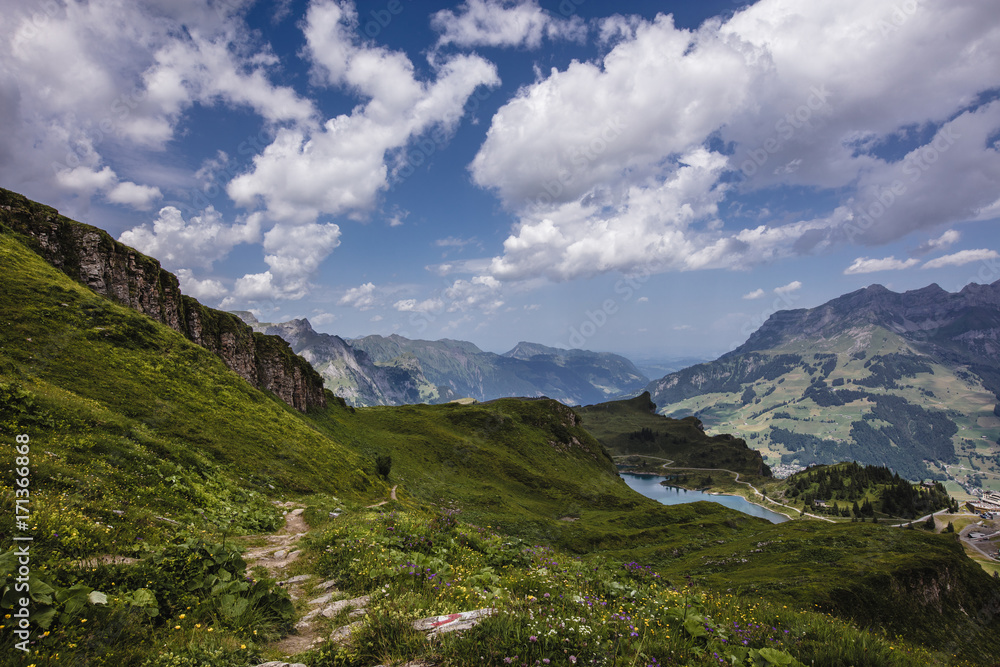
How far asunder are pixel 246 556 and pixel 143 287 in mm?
68977

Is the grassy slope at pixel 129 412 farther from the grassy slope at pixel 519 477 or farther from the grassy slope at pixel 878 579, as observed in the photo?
the grassy slope at pixel 878 579

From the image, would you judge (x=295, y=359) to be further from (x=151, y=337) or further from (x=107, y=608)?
(x=107, y=608)

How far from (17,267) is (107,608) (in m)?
56.7

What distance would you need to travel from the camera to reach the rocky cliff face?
5431cm

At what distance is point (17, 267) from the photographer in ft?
135

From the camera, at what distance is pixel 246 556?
47.0 feet

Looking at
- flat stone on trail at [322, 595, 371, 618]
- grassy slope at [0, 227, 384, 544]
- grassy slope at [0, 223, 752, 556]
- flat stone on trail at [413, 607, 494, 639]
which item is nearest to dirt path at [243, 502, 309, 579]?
grassy slope at [0, 223, 752, 556]

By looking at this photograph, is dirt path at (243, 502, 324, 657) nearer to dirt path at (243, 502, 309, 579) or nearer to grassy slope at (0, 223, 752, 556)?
dirt path at (243, 502, 309, 579)

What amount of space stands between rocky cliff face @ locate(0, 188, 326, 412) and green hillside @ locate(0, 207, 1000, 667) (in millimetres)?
6649

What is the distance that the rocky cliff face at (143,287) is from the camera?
5431 cm

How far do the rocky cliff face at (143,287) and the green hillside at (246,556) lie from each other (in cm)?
665

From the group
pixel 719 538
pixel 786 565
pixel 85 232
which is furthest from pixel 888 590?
pixel 85 232

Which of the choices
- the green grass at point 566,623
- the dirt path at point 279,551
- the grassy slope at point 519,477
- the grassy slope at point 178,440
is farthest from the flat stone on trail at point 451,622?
the grassy slope at point 519,477

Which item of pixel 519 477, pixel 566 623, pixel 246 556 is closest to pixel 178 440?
pixel 246 556
